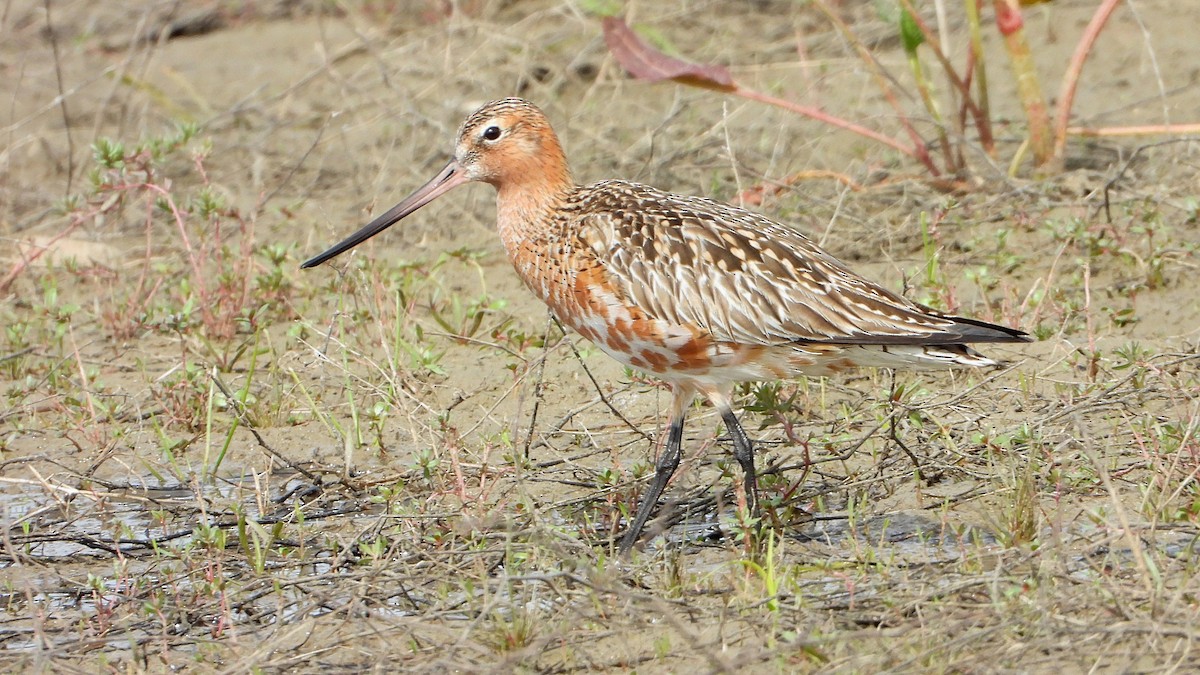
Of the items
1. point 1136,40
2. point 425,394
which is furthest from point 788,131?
point 425,394

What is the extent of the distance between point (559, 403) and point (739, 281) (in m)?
1.58

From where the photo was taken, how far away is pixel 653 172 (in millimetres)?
8195

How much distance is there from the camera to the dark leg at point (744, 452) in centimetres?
531

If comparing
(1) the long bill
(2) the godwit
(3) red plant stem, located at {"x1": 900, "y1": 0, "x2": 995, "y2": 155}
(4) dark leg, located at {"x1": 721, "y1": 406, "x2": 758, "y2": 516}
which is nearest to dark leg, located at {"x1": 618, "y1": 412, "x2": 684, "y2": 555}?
(2) the godwit

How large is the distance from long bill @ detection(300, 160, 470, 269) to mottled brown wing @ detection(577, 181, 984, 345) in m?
0.69

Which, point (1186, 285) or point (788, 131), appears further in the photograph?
point (788, 131)

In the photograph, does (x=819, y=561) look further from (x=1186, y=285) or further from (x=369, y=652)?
(x=1186, y=285)

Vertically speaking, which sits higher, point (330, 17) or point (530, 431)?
point (330, 17)

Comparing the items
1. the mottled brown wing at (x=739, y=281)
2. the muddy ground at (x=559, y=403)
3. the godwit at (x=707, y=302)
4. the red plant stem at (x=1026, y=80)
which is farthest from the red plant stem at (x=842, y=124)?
the mottled brown wing at (x=739, y=281)

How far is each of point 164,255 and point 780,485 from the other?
4.32 metres

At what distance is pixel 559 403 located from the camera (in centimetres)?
658

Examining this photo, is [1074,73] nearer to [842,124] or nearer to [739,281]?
[842,124]

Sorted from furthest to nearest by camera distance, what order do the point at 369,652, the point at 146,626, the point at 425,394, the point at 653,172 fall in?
the point at 653,172
the point at 425,394
the point at 146,626
the point at 369,652

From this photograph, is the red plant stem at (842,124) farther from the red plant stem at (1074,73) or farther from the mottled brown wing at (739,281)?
the mottled brown wing at (739,281)
